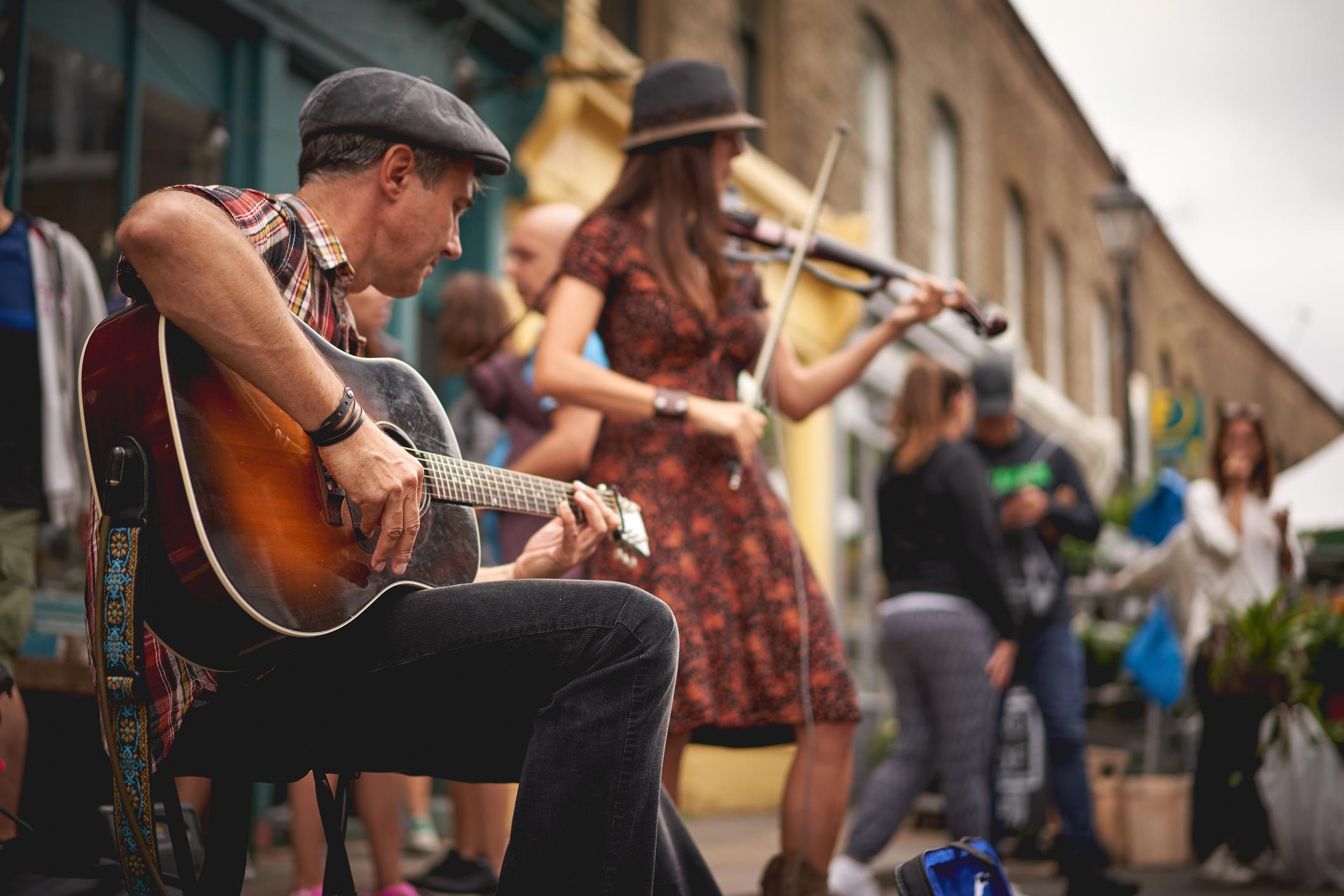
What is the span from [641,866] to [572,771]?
0.18 metres

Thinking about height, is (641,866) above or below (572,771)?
below

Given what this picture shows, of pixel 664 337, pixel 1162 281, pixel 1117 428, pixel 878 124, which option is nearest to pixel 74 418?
pixel 664 337

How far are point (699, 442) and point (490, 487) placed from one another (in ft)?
3.29

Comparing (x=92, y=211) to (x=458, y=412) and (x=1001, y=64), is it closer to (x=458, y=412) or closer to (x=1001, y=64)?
(x=458, y=412)

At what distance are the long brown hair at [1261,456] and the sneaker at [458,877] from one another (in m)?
4.12

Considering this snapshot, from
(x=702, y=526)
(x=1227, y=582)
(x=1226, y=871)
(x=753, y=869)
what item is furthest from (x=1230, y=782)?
(x=702, y=526)

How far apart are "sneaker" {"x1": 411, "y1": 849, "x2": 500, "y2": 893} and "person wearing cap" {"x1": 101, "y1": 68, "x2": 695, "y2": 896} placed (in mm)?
2286

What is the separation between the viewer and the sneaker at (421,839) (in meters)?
6.27

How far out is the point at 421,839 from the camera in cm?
627

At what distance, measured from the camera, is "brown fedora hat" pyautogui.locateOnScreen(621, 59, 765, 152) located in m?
3.56

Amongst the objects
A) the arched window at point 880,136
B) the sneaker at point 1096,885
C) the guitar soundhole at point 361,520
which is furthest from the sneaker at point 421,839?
the arched window at point 880,136

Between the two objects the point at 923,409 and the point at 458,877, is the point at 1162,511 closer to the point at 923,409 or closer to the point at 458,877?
the point at 923,409

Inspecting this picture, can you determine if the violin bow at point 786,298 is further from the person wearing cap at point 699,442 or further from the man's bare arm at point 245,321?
the man's bare arm at point 245,321

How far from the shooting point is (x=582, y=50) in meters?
8.50
